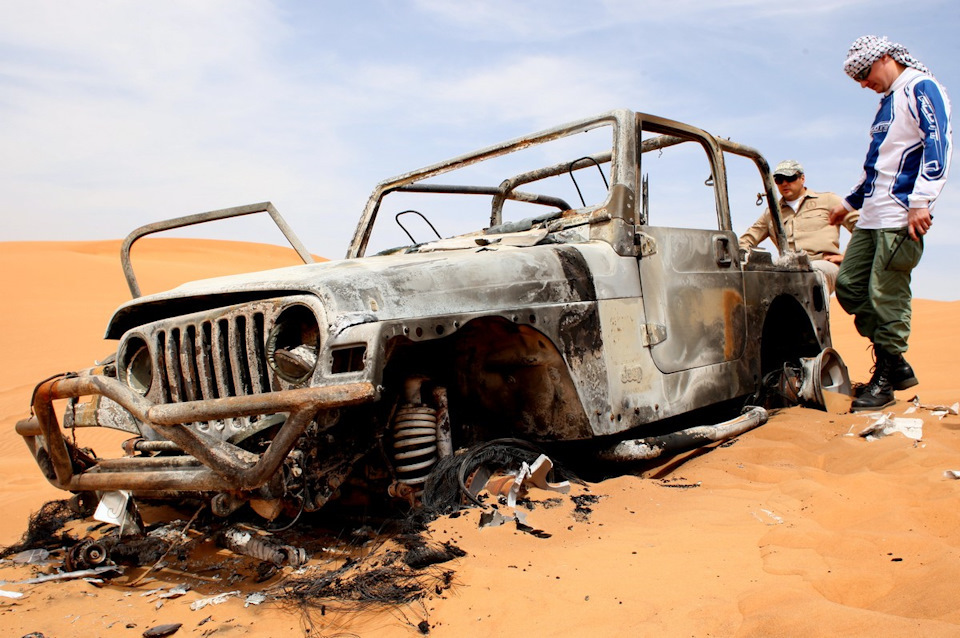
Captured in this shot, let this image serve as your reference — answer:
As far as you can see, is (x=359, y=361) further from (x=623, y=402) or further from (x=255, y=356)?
(x=623, y=402)

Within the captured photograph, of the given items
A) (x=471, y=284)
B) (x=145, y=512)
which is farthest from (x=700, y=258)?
(x=145, y=512)

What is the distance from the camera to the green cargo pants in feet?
14.8

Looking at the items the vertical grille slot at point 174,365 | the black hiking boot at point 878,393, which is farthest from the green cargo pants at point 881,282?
the vertical grille slot at point 174,365

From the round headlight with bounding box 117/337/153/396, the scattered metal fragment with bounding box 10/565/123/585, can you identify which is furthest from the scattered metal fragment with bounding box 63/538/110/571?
the round headlight with bounding box 117/337/153/396

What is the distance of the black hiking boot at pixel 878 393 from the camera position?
15.4 feet

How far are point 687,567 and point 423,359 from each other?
131 centimetres

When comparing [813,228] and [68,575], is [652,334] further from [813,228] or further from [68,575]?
[813,228]

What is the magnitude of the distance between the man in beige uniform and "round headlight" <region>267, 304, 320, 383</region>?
449cm

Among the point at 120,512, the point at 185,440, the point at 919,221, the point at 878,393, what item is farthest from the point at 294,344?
the point at 878,393

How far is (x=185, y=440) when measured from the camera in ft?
7.79

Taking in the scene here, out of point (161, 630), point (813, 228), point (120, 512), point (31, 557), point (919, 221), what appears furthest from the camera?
point (813, 228)

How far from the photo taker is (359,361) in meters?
2.39

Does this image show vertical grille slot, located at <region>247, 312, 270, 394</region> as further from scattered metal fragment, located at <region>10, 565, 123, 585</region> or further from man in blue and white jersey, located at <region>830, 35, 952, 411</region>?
man in blue and white jersey, located at <region>830, 35, 952, 411</region>

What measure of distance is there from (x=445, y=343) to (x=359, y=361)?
2.83ft
